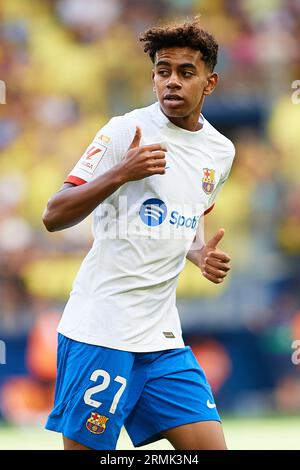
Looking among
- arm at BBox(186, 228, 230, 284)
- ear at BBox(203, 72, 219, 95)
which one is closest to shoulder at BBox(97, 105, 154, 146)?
ear at BBox(203, 72, 219, 95)

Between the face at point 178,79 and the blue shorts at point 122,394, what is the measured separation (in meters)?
1.06

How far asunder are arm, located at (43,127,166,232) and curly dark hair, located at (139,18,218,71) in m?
0.56

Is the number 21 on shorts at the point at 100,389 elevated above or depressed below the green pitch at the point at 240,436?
above

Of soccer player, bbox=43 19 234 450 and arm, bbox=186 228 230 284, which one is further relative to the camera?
arm, bbox=186 228 230 284

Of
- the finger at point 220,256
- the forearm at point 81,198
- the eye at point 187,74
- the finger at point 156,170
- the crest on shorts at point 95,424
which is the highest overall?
the eye at point 187,74

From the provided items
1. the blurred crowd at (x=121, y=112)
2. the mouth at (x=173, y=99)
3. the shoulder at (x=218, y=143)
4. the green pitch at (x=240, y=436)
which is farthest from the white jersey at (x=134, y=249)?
the blurred crowd at (x=121, y=112)

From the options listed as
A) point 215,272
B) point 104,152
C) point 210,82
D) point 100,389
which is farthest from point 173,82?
point 100,389

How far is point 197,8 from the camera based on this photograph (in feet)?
42.1

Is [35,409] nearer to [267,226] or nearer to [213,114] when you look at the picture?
[267,226]

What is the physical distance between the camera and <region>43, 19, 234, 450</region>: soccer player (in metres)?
4.04

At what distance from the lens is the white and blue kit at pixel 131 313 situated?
4.04 m

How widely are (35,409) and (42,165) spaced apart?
3114mm

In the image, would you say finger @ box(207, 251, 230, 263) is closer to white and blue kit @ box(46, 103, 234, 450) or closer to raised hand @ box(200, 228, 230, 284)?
raised hand @ box(200, 228, 230, 284)

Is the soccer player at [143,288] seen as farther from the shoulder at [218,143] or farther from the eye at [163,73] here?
the shoulder at [218,143]
